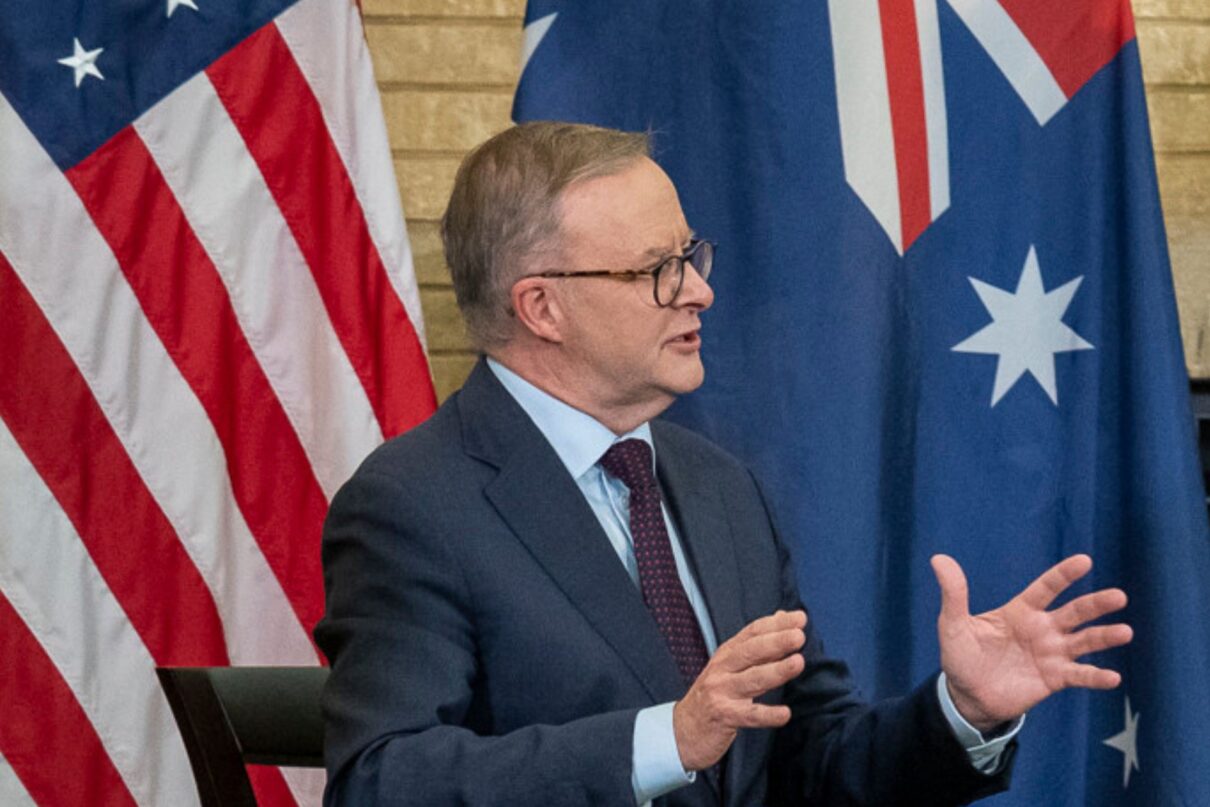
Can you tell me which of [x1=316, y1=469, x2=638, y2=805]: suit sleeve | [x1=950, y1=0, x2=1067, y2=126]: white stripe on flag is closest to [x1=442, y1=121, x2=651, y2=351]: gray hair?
[x1=316, y1=469, x2=638, y2=805]: suit sleeve

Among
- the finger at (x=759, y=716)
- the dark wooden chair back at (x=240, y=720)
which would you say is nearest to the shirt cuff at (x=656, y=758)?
the finger at (x=759, y=716)

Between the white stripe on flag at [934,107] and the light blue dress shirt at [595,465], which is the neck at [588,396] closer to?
the light blue dress shirt at [595,465]

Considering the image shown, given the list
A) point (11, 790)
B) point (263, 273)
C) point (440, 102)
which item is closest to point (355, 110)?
point (263, 273)

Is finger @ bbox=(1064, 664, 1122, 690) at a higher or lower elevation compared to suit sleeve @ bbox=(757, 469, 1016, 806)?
higher

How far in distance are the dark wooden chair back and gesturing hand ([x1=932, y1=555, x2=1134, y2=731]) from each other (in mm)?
934

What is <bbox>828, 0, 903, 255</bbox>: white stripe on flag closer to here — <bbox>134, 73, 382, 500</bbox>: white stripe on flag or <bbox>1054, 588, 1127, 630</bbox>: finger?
<bbox>134, 73, 382, 500</bbox>: white stripe on flag

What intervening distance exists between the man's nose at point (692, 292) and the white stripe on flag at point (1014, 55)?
1.03 m

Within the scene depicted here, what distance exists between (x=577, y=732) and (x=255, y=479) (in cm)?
135

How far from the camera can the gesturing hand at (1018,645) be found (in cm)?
187

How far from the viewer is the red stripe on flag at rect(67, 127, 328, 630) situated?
2953mm

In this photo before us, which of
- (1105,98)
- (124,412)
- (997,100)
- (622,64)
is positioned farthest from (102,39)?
(1105,98)

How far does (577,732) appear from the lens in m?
1.82

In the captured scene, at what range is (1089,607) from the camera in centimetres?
186

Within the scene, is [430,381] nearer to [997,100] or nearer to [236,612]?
[236,612]
